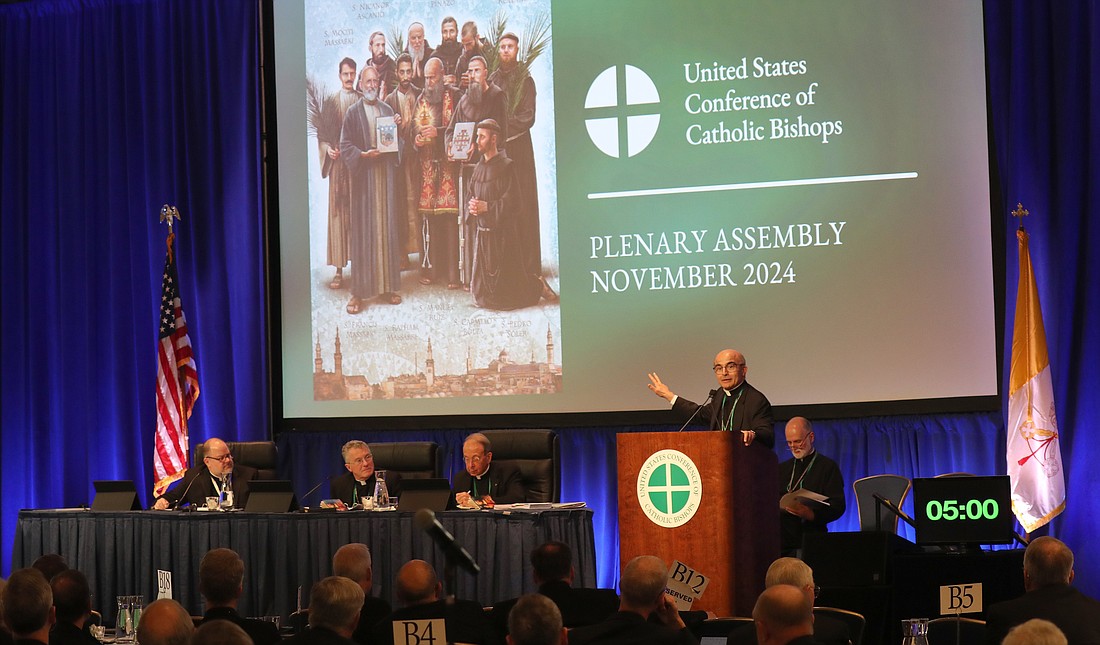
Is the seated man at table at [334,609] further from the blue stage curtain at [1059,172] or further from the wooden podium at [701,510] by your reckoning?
the blue stage curtain at [1059,172]

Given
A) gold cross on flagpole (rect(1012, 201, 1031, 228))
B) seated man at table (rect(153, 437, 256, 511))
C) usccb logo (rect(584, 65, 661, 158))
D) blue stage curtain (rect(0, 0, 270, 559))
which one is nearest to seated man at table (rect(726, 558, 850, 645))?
gold cross on flagpole (rect(1012, 201, 1031, 228))

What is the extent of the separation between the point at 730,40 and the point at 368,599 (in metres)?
5.40

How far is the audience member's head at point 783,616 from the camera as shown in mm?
3295

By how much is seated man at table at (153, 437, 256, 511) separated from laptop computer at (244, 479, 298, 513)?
51cm

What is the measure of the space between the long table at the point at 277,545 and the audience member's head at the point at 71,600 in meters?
2.44

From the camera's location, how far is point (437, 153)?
9.27 meters

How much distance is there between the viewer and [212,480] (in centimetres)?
824

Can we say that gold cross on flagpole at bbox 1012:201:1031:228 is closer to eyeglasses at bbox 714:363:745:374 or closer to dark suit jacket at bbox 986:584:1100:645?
eyeglasses at bbox 714:363:745:374

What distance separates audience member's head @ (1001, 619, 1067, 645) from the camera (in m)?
2.79

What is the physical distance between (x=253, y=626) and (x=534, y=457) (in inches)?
151

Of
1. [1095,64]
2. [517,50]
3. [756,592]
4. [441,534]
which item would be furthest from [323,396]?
[441,534]

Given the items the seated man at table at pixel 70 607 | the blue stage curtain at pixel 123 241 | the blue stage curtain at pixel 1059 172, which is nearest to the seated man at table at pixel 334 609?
the seated man at table at pixel 70 607

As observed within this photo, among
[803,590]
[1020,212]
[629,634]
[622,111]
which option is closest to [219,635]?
[629,634]

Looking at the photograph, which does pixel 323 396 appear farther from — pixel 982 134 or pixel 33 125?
pixel 982 134
